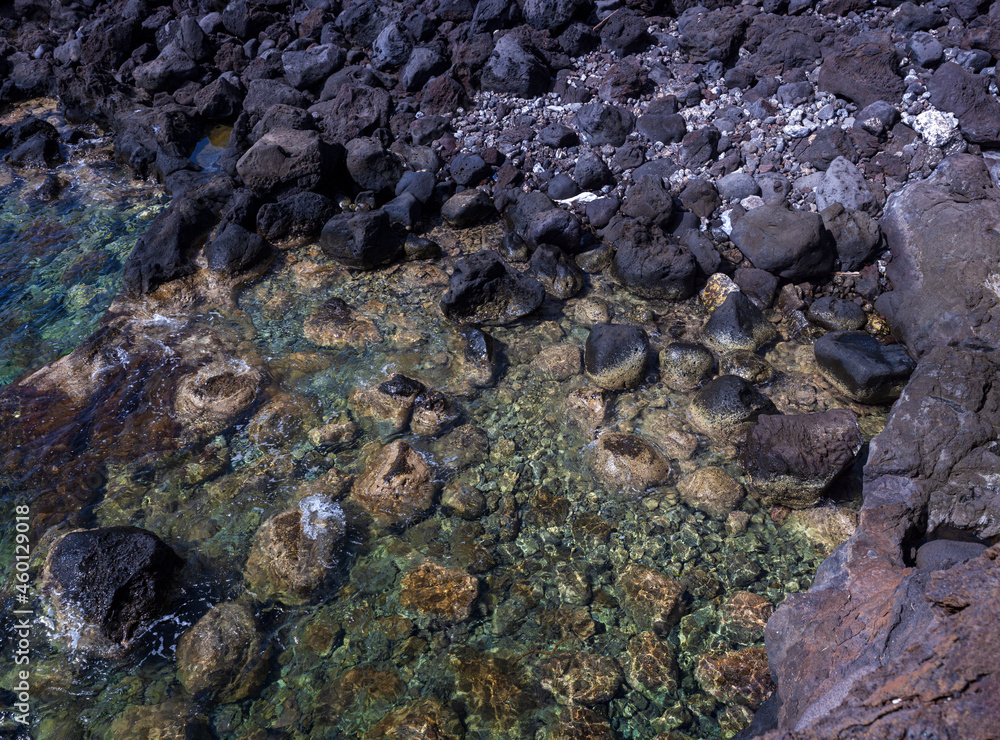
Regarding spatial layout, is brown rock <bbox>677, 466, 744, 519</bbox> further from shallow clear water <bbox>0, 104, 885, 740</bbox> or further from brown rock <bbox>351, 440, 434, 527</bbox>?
brown rock <bbox>351, 440, 434, 527</bbox>

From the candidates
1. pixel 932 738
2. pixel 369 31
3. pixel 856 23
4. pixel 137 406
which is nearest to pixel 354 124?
pixel 369 31

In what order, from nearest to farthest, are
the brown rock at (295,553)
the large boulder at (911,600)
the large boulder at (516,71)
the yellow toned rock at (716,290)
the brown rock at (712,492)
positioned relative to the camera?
the large boulder at (911,600) < the brown rock at (295,553) < the brown rock at (712,492) < the yellow toned rock at (716,290) < the large boulder at (516,71)

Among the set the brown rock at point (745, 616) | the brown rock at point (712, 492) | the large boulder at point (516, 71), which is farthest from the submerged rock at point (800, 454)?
the large boulder at point (516, 71)

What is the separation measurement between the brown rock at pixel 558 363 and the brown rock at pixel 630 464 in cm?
96

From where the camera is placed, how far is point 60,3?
13.8m

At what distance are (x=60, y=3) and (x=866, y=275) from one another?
1709 cm

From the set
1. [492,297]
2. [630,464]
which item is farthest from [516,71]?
[630,464]

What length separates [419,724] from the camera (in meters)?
3.76

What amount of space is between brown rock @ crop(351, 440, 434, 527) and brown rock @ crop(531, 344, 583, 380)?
1606 mm

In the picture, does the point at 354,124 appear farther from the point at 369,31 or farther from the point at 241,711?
the point at 241,711

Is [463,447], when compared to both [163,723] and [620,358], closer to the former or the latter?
[620,358]

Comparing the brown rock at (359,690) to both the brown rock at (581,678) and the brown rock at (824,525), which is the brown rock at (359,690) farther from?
the brown rock at (824,525)

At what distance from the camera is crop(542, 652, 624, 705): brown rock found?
3.90 m

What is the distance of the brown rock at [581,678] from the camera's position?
390 centimetres
